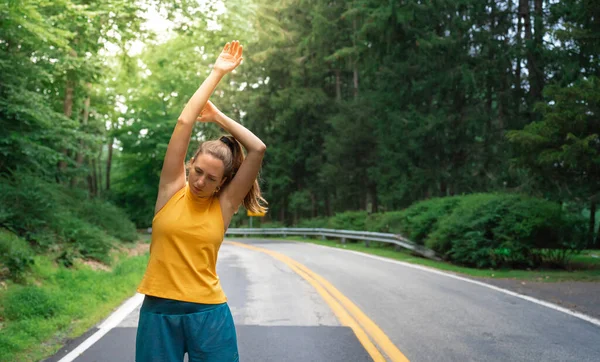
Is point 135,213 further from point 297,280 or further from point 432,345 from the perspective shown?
point 432,345

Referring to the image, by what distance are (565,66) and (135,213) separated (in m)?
37.7

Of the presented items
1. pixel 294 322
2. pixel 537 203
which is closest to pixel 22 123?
pixel 294 322

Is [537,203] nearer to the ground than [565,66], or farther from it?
nearer to the ground

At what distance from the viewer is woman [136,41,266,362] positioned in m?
2.89

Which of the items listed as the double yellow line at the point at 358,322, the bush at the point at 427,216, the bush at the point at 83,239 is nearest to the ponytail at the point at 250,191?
the double yellow line at the point at 358,322

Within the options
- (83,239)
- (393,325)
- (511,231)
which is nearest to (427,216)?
(511,231)

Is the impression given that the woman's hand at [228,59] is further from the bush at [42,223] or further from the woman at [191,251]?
the bush at [42,223]

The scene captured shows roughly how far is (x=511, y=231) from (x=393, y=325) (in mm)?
9265

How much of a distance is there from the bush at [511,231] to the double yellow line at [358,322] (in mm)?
5306

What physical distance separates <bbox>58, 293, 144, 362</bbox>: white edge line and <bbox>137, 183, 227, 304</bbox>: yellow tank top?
3.95 m

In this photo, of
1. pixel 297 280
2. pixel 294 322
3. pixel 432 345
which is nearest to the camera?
pixel 432 345

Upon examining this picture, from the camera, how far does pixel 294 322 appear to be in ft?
27.3

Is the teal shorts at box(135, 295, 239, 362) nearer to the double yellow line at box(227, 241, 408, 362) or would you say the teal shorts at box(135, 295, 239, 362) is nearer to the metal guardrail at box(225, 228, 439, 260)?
the double yellow line at box(227, 241, 408, 362)

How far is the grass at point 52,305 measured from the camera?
22.7 feet
